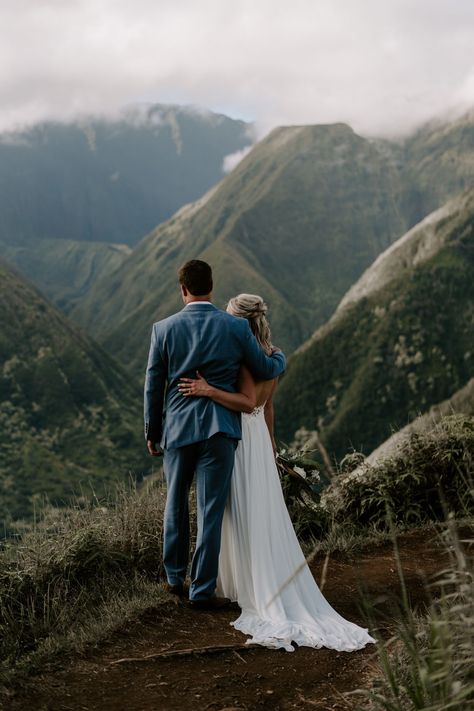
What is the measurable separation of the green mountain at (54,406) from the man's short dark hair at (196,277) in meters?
76.0

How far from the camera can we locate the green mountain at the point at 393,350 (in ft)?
281

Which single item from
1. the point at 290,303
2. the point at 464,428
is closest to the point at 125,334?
the point at 290,303

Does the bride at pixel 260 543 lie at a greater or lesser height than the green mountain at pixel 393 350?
greater

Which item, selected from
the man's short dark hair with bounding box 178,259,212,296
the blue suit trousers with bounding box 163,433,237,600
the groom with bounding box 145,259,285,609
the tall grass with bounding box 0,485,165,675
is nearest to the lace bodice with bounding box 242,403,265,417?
the groom with bounding box 145,259,285,609

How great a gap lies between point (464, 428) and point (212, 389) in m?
4.06

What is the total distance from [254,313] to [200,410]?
79 centimetres

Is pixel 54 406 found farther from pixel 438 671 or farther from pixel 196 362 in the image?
pixel 438 671

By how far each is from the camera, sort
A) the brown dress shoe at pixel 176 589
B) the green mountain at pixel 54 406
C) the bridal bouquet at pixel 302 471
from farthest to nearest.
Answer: the green mountain at pixel 54 406 → the bridal bouquet at pixel 302 471 → the brown dress shoe at pixel 176 589

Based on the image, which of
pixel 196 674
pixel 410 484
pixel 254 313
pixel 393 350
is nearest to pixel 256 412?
pixel 254 313

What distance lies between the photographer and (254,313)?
18.1 ft

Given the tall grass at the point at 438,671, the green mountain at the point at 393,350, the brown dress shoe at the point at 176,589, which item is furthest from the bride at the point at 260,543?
the green mountain at the point at 393,350

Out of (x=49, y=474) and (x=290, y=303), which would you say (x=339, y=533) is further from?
(x=290, y=303)

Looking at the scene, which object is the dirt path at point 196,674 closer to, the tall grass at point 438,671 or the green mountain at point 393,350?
the tall grass at point 438,671

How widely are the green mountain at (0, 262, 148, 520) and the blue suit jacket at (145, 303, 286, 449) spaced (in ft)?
249
